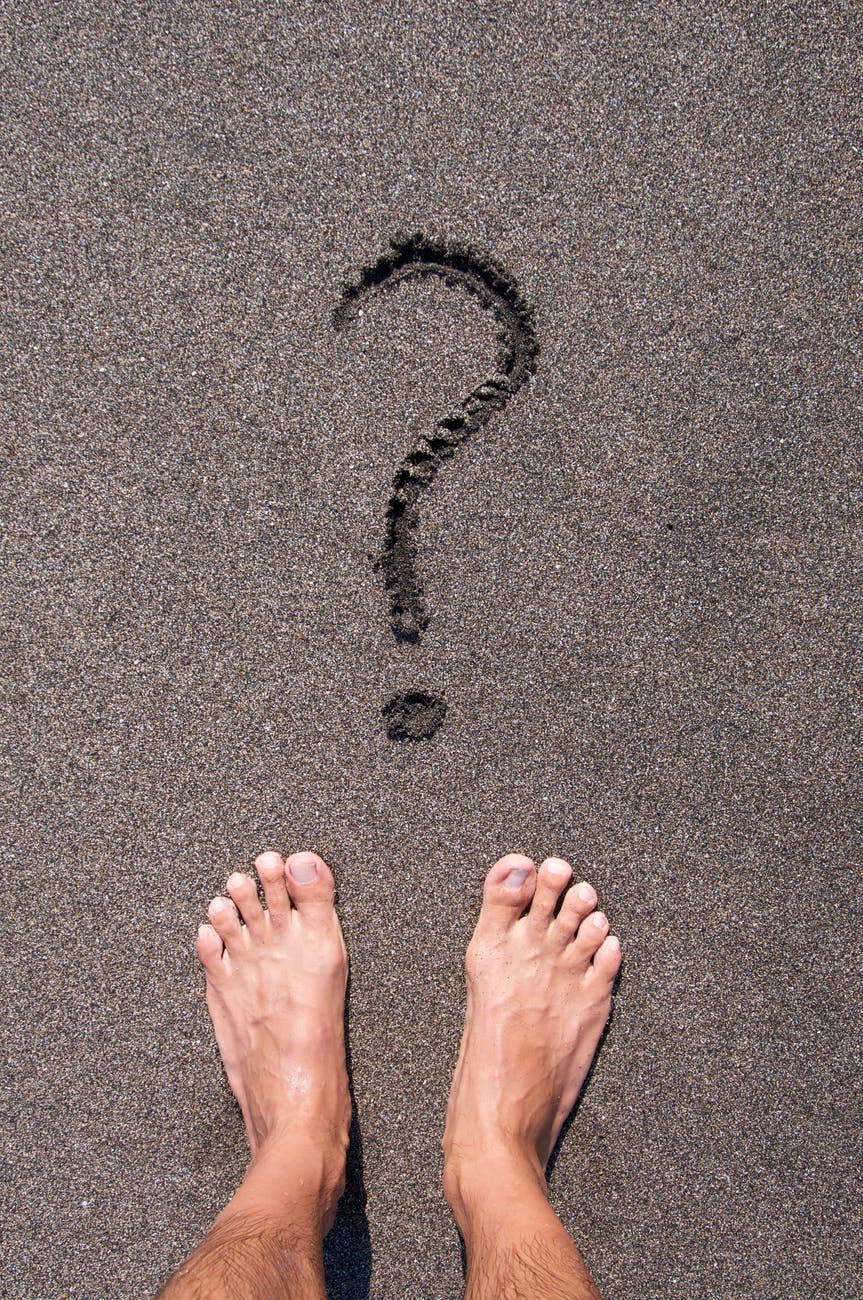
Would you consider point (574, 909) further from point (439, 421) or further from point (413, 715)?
point (439, 421)

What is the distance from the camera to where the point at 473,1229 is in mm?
1290

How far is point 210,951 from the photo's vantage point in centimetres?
144

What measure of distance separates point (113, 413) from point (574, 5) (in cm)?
114

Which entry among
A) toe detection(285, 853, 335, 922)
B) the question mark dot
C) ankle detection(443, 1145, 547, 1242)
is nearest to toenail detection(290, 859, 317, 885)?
toe detection(285, 853, 335, 922)

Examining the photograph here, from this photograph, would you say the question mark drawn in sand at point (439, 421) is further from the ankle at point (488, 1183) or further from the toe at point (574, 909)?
the ankle at point (488, 1183)

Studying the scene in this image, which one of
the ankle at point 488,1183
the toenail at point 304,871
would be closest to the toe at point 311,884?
the toenail at point 304,871

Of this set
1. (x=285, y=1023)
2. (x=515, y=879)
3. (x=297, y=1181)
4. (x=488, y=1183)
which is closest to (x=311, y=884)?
(x=285, y=1023)

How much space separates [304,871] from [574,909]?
50 cm

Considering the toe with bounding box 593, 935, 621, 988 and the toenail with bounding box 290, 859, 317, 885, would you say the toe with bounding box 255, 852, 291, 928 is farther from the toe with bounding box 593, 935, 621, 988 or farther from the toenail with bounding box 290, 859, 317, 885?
the toe with bounding box 593, 935, 621, 988

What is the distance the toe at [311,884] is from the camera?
142 centimetres

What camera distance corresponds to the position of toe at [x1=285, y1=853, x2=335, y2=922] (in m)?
1.42

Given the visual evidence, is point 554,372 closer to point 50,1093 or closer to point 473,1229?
point 473,1229

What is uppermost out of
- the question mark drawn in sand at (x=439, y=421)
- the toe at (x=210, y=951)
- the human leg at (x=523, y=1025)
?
the question mark drawn in sand at (x=439, y=421)

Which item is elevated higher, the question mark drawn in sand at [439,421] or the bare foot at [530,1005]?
the question mark drawn in sand at [439,421]
